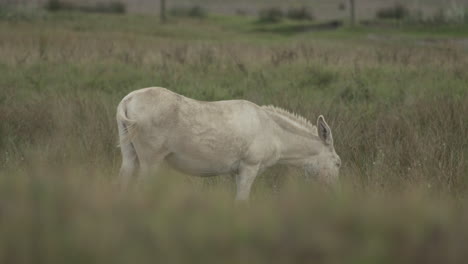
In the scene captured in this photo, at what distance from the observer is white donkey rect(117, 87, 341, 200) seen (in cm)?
680

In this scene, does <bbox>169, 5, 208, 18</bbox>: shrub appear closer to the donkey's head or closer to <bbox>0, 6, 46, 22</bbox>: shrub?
<bbox>0, 6, 46, 22</bbox>: shrub

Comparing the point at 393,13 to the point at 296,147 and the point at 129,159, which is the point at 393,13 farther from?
the point at 129,159

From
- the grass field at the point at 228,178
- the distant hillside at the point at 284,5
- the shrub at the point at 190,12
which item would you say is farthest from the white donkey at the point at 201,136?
the distant hillside at the point at 284,5

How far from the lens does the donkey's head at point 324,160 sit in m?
7.68

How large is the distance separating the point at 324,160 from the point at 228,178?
125 cm

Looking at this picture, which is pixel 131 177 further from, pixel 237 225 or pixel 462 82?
pixel 462 82

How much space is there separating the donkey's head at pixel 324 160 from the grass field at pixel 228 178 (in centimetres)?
21

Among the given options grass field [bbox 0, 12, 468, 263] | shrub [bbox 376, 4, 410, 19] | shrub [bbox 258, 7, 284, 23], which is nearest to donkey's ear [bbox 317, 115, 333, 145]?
grass field [bbox 0, 12, 468, 263]

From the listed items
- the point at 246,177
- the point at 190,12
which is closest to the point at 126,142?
the point at 246,177

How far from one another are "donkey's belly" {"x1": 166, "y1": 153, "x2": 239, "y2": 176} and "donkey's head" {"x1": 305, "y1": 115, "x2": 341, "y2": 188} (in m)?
1.01

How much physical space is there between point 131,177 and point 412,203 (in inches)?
187

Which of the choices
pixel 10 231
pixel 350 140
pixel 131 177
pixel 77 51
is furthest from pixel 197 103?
pixel 77 51

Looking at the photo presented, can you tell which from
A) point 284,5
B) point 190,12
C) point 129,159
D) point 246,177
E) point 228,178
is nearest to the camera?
point 129,159

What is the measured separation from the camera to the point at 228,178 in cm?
841
